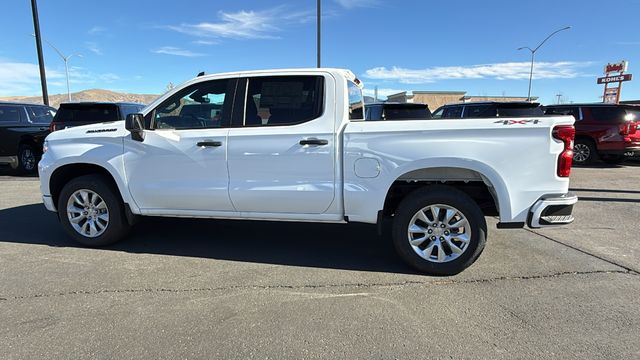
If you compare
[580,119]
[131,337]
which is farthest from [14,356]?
[580,119]

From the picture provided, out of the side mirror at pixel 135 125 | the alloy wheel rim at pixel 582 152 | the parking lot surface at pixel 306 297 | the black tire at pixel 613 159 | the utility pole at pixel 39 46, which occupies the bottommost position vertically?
the parking lot surface at pixel 306 297

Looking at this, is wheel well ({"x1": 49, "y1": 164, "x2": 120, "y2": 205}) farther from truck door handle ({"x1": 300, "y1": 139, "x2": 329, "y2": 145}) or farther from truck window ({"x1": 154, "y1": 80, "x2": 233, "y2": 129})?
truck door handle ({"x1": 300, "y1": 139, "x2": 329, "y2": 145})

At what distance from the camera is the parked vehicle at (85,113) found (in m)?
9.21

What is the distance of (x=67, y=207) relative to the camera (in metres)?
4.88

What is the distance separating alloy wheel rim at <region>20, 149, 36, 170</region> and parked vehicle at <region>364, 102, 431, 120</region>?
885 centimetres

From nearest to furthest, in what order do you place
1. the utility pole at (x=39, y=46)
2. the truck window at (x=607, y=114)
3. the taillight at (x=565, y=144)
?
the taillight at (x=565, y=144), the truck window at (x=607, y=114), the utility pole at (x=39, y=46)

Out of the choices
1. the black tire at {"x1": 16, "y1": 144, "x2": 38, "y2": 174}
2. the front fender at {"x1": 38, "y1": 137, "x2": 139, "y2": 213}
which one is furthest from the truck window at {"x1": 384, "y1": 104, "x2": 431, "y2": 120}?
the black tire at {"x1": 16, "y1": 144, "x2": 38, "y2": 174}

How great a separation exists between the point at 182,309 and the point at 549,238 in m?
4.48

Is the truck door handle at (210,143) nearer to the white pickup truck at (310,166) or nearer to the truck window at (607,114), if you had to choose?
the white pickup truck at (310,166)

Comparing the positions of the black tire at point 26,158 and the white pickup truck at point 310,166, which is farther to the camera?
the black tire at point 26,158

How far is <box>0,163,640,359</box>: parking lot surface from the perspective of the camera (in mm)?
2879

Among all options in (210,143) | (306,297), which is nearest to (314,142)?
(210,143)

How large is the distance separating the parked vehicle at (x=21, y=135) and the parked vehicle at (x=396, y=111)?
27.5ft

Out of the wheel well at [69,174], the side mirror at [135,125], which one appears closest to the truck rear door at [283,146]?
the side mirror at [135,125]
